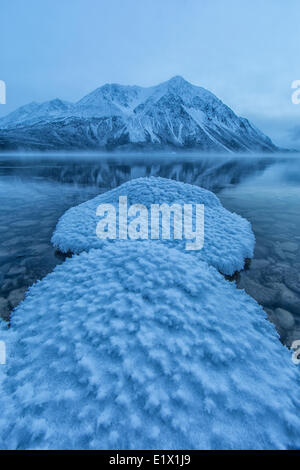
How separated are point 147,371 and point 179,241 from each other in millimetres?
3316

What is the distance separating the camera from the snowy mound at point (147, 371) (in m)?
1.75

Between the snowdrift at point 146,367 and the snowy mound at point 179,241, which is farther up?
the snowy mound at point 179,241

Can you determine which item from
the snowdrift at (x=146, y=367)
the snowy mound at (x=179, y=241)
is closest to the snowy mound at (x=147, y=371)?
the snowdrift at (x=146, y=367)

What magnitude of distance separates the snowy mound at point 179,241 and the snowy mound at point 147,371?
1.65m

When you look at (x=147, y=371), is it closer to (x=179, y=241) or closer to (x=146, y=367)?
(x=146, y=367)

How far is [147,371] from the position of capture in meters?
2.09

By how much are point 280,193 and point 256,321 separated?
13.6m

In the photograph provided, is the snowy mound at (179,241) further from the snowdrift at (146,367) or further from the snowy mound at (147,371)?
the snowy mound at (147,371)

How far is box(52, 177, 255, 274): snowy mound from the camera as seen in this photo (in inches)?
191

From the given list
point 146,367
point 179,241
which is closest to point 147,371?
point 146,367

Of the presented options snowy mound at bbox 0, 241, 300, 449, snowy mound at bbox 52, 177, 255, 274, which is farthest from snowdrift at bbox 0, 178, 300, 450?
snowy mound at bbox 52, 177, 255, 274

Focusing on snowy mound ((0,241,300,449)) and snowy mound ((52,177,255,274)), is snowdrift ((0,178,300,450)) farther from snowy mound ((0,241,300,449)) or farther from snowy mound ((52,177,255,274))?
snowy mound ((52,177,255,274))

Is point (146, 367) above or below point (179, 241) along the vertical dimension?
below

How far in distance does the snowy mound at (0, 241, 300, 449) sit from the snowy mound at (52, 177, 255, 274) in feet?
5.43
